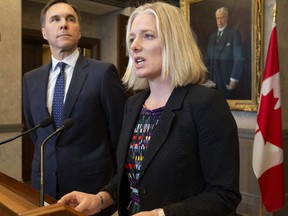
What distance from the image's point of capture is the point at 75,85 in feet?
6.54

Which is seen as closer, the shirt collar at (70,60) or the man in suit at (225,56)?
the shirt collar at (70,60)

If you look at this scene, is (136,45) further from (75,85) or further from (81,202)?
(75,85)

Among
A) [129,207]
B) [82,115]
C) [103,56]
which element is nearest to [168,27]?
[129,207]

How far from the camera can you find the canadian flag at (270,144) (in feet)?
9.93

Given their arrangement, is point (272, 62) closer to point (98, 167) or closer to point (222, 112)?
point (98, 167)

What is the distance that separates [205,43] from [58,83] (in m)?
2.57

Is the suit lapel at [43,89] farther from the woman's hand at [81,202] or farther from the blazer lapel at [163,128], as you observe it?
the blazer lapel at [163,128]

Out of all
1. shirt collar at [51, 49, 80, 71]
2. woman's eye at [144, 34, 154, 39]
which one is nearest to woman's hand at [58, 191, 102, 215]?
woman's eye at [144, 34, 154, 39]

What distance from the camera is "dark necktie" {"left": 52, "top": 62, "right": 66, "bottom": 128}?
1973 millimetres

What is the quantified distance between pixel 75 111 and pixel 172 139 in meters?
0.94

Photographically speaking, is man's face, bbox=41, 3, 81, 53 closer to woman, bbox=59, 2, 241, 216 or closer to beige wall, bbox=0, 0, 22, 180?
woman, bbox=59, 2, 241, 216

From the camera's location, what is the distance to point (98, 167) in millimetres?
1944

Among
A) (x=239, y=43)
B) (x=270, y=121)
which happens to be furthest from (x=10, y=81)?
(x=270, y=121)

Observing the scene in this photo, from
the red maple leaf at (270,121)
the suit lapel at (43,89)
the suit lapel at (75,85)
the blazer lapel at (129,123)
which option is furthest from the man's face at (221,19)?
the blazer lapel at (129,123)
